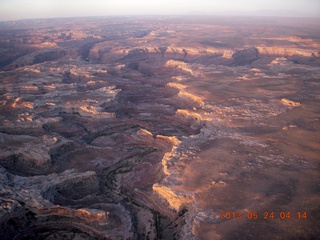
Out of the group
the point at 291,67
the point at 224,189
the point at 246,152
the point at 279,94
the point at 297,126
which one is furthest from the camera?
the point at 291,67

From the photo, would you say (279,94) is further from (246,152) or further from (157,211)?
(157,211)

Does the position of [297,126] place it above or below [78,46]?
below

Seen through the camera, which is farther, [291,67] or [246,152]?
[291,67]

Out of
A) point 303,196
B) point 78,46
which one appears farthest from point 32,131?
point 78,46

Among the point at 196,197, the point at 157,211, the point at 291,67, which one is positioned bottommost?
the point at 157,211
